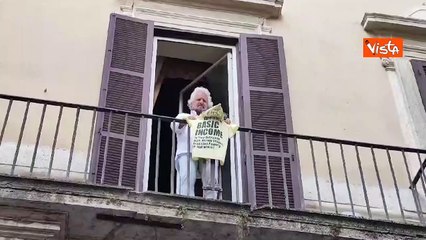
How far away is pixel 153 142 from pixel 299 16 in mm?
2280

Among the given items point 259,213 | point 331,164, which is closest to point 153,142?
point 331,164

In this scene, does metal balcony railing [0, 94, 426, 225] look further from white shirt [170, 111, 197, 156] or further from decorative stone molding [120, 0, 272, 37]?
decorative stone molding [120, 0, 272, 37]

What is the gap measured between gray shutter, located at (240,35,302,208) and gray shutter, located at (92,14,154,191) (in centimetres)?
103

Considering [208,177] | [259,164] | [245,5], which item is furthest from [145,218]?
[245,5]

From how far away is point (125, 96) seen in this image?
24.3 feet

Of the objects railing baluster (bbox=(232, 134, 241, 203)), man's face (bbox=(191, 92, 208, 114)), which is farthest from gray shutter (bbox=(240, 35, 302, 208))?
man's face (bbox=(191, 92, 208, 114))

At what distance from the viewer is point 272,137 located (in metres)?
7.40

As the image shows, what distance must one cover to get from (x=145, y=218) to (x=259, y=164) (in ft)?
5.48

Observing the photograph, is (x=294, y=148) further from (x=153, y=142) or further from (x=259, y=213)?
(x=153, y=142)

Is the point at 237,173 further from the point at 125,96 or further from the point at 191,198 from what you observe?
the point at 125,96

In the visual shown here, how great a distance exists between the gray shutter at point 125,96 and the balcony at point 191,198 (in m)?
0.02

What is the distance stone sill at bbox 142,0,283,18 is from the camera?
336 inches

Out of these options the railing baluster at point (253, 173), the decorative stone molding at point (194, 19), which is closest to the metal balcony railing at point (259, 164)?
the railing baluster at point (253, 173)

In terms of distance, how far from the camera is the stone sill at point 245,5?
336 inches
